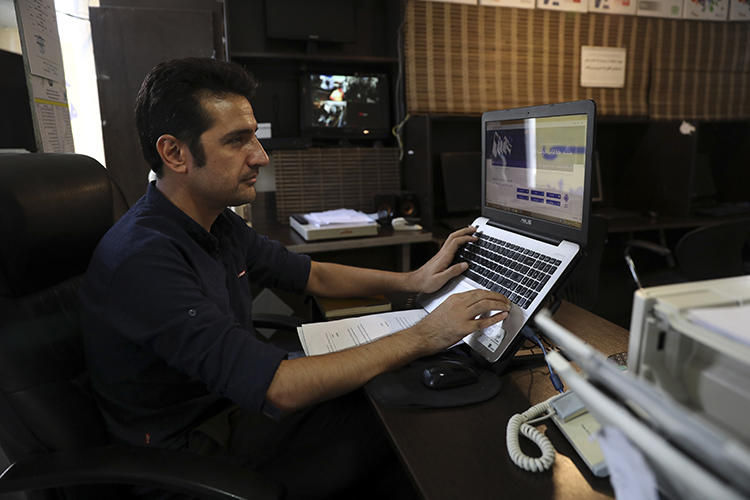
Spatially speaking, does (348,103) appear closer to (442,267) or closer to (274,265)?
(274,265)

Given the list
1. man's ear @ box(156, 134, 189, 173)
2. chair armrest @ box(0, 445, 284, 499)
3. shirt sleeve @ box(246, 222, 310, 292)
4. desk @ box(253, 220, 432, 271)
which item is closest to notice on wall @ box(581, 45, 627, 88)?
desk @ box(253, 220, 432, 271)

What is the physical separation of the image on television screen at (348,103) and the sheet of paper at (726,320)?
237 cm

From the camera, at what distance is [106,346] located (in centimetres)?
96

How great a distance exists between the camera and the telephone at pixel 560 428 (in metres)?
0.62

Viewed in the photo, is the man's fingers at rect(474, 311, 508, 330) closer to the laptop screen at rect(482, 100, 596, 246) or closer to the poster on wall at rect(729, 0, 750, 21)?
the laptop screen at rect(482, 100, 596, 246)

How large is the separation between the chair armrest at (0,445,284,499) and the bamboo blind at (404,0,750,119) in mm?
2214

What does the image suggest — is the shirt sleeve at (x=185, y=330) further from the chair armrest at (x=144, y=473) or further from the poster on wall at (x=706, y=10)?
the poster on wall at (x=706, y=10)

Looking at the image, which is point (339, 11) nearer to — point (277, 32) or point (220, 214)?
point (277, 32)

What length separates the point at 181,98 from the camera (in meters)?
1.05

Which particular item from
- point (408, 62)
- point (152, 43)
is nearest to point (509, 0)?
point (408, 62)

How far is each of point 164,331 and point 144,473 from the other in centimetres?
24

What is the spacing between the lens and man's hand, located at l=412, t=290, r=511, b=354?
2.94ft

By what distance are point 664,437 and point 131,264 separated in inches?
34.4

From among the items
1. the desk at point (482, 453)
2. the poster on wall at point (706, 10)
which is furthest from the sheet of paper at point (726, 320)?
the poster on wall at point (706, 10)
